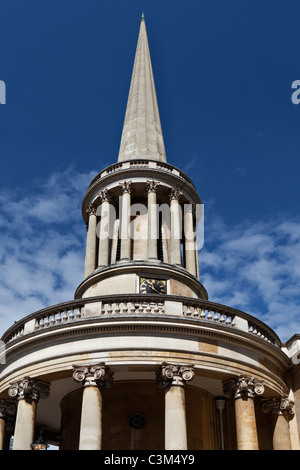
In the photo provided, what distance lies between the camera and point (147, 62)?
1946 inches

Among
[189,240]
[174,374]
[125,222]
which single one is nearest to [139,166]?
→ [125,222]

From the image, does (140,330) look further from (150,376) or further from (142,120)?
(142,120)

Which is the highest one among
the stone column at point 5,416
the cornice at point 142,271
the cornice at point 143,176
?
the cornice at point 143,176

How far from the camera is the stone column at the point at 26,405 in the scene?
2317cm

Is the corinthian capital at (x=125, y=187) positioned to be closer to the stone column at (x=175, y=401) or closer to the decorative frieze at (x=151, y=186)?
the decorative frieze at (x=151, y=186)

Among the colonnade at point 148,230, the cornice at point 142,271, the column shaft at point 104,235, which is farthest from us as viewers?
the column shaft at point 104,235

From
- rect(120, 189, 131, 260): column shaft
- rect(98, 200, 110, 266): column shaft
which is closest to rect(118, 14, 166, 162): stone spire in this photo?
rect(120, 189, 131, 260): column shaft

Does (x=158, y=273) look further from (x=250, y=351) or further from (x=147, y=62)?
(x=147, y=62)

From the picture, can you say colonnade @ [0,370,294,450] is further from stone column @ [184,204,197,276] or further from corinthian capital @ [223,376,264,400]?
stone column @ [184,204,197,276]

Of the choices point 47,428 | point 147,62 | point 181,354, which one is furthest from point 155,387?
point 147,62

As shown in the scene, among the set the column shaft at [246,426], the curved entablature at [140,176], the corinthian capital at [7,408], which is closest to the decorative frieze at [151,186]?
the curved entablature at [140,176]

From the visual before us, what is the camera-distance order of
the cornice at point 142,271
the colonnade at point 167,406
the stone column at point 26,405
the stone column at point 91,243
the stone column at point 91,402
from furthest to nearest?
the stone column at point 91,243 < the cornice at point 142,271 < the stone column at point 26,405 < the colonnade at point 167,406 < the stone column at point 91,402

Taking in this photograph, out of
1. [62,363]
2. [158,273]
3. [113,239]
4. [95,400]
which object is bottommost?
[95,400]
